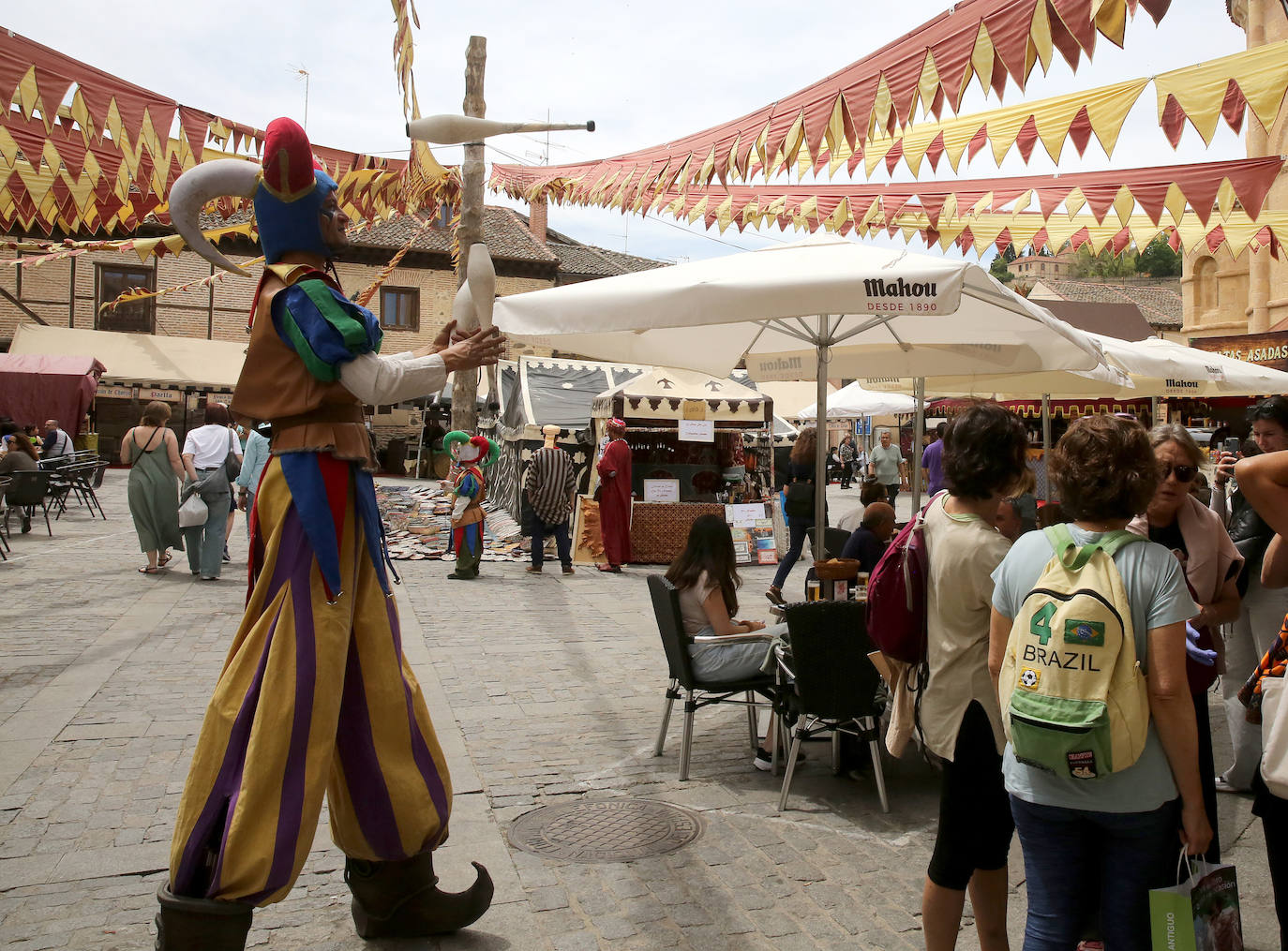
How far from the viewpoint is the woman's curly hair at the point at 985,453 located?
2740mm

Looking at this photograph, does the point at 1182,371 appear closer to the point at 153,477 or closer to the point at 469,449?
the point at 469,449

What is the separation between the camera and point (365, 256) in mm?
36031

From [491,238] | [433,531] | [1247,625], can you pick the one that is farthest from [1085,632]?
[491,238]

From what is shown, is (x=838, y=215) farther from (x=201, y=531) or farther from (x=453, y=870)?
(x=201, y=531)

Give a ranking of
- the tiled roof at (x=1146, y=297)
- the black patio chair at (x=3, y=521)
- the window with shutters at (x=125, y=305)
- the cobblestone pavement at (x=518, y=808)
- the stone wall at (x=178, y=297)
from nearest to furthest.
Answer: the cobblestone pavement at (x=518, y=808) → the black patio chair at (x=3, y=521) → the stone wall at (x=178, y=297) → the window with shutters at (x=125, y=305) → the tiled roof at (x=1146, y=297)

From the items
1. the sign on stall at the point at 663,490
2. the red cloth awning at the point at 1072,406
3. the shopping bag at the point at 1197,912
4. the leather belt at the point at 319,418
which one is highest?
the red cloth awning at the point at 1072,406

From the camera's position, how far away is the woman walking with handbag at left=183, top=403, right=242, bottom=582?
10.2 metres

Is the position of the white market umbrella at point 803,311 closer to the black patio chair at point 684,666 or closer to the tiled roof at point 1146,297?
the black patio chair at point 684,666

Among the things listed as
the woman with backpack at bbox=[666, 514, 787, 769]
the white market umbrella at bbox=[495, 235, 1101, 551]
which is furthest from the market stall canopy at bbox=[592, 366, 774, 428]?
the woman with backpack at bbox=[666, 514, 787, 769]

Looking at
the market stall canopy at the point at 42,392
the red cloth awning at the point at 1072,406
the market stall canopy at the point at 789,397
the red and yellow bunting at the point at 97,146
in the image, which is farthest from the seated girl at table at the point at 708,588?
the market stall canopy at the point at 42,392

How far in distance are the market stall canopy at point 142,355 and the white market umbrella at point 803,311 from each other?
952 inches

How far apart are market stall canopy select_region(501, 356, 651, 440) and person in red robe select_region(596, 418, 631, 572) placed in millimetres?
2377

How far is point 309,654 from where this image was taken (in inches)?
103

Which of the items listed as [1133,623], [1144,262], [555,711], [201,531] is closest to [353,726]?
[1133,623]
